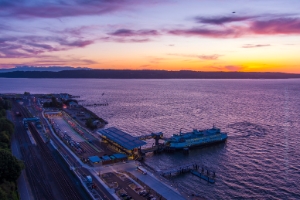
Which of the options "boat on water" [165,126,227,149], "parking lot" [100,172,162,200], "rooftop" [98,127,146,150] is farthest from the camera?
"boat on water" [165,126,227,149]

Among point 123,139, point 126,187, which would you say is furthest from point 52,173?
point 123,139

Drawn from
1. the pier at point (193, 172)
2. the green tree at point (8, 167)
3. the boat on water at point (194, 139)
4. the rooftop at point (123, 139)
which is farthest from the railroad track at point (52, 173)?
the boat on water at point (194, 139)

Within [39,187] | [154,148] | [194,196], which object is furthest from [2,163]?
[154,148]

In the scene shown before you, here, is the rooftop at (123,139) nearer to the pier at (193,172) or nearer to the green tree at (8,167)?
the pier at (193,172)

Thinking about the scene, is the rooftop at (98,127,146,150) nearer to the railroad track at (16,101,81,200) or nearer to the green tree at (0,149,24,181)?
the railroad track at (16,101,81,200)

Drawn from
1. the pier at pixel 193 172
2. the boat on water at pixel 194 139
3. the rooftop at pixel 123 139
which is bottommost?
the pier at pixel 193 172

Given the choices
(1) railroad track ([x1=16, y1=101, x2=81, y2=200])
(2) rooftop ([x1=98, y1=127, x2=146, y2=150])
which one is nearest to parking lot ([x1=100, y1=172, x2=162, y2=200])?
(1) railroad track ([x1=16, y1=101, x2=81, y2=200])

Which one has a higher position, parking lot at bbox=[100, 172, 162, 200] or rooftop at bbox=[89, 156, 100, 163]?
rooftop at bbox=[89, 156, 100, 163]
